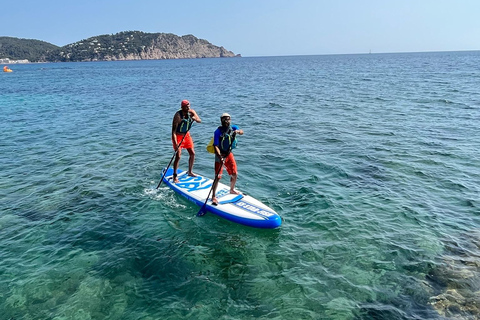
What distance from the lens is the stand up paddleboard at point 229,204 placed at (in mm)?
9844

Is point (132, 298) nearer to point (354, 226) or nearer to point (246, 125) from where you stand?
point (354, 226)

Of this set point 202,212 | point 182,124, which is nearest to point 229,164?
point 202,212

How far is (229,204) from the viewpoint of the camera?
10852 mm

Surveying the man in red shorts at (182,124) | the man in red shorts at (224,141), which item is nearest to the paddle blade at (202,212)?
the man in red shorts at (224,141)

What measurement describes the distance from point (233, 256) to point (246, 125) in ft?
54.1

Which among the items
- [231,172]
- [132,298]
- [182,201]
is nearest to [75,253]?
[132,298]

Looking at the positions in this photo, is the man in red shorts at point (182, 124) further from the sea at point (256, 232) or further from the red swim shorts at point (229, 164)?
the sea at point (256, 232)

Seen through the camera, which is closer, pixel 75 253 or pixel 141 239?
pixel 75 253

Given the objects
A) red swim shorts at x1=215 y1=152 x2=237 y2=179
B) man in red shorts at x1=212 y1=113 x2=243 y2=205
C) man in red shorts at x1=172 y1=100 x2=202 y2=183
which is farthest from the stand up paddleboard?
man in red shorts at x1=172 y1=100 x2=202 y2=183

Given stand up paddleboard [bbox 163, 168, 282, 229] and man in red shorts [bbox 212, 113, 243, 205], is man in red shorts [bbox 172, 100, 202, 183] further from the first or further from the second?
man in red shorts [bbox 212, 113, 243, 205]

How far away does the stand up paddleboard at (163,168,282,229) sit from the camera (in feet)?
32.3

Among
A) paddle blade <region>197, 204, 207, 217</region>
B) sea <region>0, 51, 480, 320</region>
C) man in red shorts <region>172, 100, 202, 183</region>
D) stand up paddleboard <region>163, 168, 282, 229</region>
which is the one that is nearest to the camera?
sea <region>0, 51, 480, 320</region>

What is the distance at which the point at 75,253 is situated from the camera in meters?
8.95

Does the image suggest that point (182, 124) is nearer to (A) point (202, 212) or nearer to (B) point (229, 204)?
(A) point (202, 212)
